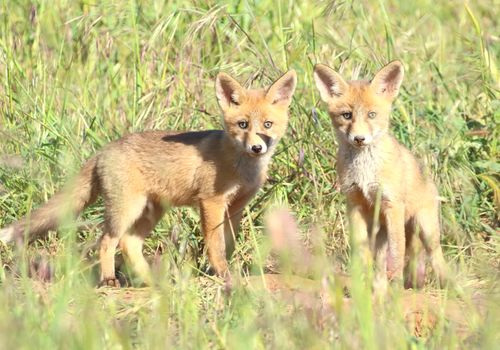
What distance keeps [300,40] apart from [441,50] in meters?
1.34

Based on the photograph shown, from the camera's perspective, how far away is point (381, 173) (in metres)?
5.79

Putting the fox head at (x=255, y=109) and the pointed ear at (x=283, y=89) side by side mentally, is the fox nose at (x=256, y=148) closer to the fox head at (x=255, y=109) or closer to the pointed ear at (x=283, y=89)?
the fox head at (x=255, y=109)

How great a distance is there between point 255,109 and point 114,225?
3.86ft

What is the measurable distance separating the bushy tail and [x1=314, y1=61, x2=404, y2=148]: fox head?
5.36 feet

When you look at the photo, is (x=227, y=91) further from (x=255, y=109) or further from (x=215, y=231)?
(x=215, y=231)

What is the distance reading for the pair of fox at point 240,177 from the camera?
5.82 metres

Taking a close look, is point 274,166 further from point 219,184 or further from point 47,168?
point 47,168

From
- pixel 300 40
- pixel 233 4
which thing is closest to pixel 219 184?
pixel 300 40

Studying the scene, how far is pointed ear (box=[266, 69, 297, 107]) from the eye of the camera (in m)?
6.46

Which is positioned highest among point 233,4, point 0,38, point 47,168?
point 233,4

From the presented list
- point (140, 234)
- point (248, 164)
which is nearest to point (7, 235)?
point (140, 234)

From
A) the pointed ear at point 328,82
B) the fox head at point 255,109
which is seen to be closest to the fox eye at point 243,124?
the fox head at point 255,109

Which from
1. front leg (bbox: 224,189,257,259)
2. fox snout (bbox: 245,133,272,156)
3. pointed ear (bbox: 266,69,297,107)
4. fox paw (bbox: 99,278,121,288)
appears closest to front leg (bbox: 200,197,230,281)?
front leg (bbox: 224,189,257,259)

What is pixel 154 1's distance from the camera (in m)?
8.35
